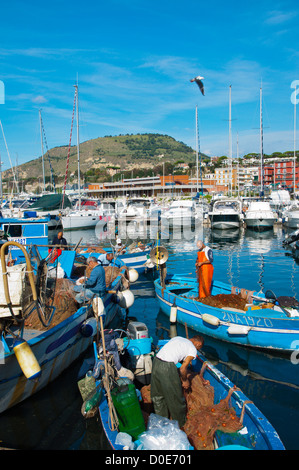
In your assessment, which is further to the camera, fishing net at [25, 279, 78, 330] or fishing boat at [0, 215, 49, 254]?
fishing boat at [0, 215, 49, 254]

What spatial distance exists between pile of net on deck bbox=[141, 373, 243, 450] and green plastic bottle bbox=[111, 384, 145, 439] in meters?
0.65

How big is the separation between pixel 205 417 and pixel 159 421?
0.77 m

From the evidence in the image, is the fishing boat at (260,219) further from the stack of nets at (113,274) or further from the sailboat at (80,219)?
the stack of nets at (113,274)

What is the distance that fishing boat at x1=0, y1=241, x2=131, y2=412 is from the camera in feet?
18.5

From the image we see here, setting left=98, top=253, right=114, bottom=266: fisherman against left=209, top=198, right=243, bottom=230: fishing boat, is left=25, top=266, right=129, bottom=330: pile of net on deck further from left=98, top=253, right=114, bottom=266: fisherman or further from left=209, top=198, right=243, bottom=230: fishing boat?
left=209, top=198, right=243, bottom=230: fishing boat

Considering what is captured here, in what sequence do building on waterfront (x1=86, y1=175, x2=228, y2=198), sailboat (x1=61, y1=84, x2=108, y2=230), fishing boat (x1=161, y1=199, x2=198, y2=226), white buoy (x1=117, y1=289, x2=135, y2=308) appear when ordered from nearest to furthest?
white buoy (x1=117, y1=289, x2=135, y2=308) < fishing boat (x1=161, y1=199, x2=198, y2=226) < sailboat (x1=61, y1=84, x2=108, y2=230) < building on waterfront (x1=86, y1=175, x2=228, y2=198)

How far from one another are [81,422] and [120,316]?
600 cm

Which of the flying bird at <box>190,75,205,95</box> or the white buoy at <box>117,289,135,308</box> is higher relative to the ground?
the flying bird at <box>190,75,205,95</box>

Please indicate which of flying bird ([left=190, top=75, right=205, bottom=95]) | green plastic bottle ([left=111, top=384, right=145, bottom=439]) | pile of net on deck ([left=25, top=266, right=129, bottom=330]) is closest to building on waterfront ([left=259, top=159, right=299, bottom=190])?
flying bird ([left=190, top=75, right=205, bottom=95])

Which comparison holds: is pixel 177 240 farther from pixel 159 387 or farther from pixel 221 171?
pixel 221 171

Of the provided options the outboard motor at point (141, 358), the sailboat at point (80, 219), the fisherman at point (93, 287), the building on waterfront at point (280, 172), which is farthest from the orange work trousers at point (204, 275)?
the building on waterfront at point (280, 172)

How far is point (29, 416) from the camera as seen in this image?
254 inches

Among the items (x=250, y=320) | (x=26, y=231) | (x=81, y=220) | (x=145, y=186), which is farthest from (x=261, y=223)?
(x=145, y=186)

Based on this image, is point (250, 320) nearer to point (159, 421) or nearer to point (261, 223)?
point (159, 421)
